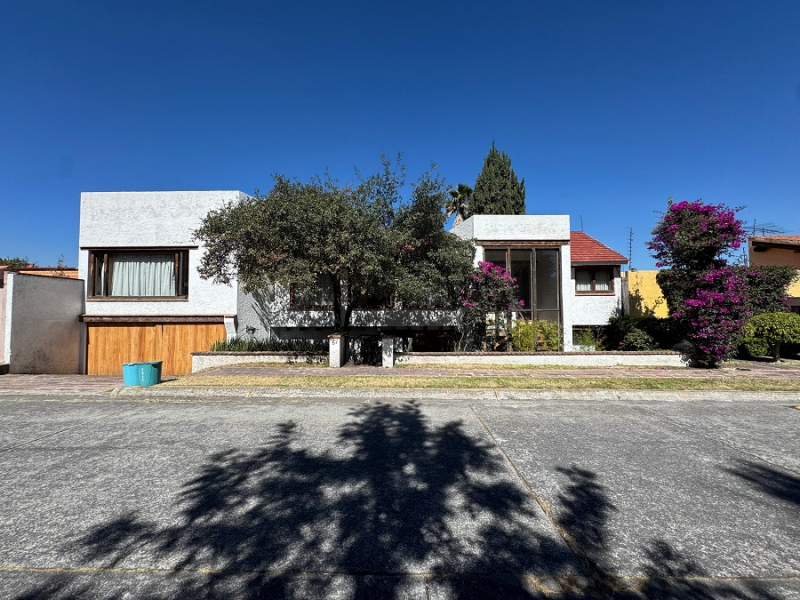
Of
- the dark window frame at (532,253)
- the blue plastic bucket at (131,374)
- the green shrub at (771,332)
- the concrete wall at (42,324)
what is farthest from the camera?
the dark window frame at (532,253)

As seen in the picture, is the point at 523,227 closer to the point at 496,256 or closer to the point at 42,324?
the point at 496,256

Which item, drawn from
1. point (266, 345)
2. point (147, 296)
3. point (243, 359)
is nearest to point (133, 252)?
point (147, 296)

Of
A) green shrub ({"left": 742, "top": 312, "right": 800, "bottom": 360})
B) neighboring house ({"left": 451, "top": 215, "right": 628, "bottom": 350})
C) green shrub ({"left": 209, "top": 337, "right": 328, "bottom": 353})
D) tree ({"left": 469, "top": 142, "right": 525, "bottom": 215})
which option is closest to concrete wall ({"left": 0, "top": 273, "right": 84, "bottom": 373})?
green shrub ({"left": 209, "top": 337, "right": 328, "bottom": 353})

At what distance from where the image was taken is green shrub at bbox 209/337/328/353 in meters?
13.7

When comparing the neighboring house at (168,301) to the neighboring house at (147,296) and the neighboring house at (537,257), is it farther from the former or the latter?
the neighboring house at (537,257)

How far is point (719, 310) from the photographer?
11562mm

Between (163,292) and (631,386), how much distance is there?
49.2ft

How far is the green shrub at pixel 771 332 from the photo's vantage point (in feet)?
42.5

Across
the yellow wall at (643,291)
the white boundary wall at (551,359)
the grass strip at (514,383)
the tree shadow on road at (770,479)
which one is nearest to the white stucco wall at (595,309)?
the yellow wall at (643,291)

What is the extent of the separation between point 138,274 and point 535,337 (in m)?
14.3

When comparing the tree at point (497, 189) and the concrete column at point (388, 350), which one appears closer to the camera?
the concrete column at point (388, 350)

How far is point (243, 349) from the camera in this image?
13711mm

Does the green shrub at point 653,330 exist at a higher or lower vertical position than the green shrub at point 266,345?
higher

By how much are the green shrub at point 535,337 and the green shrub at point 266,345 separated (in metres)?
6.47
